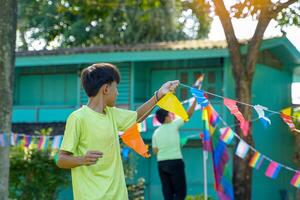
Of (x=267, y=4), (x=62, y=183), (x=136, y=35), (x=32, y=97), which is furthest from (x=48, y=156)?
(x=136, y=35)

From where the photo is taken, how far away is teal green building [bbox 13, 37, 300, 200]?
54.3 feet

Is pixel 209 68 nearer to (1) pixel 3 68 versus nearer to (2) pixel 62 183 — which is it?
(2) pixel 62 183

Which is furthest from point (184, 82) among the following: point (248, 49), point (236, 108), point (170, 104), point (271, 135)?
point (170, 104)

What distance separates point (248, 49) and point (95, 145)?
26.1 feet

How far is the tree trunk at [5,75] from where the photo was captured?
8664 millimetres

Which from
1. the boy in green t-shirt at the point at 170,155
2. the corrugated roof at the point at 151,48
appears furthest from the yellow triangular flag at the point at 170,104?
the corrugated roof at the point at 151,48

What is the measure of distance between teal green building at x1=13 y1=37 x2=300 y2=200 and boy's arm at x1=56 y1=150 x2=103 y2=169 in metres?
11.0

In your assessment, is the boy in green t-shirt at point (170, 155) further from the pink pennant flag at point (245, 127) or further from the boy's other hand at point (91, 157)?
the boy's other hand at point (91, 157)

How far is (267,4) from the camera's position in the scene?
11.8 m

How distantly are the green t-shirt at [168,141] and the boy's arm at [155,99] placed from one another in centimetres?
499

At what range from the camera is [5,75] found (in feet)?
28.5

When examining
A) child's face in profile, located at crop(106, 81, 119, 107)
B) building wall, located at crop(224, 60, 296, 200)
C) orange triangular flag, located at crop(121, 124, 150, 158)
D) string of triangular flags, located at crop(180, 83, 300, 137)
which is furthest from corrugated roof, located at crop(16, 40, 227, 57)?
child's face in profile, located at crop(106, 81, 119, 107)

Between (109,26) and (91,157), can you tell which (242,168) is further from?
(109,26)

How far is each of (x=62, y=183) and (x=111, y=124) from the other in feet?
23.5
